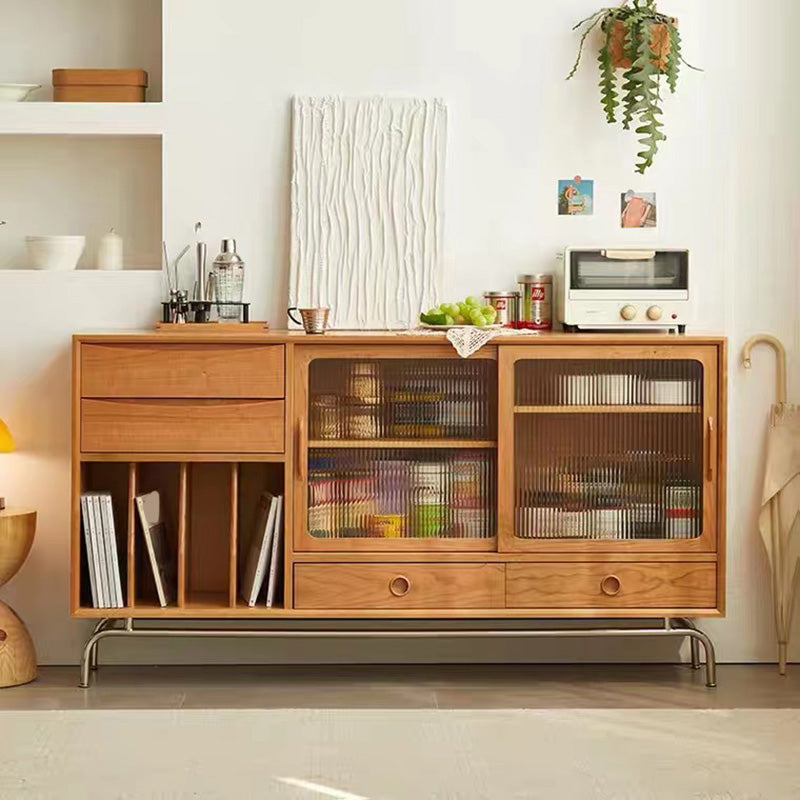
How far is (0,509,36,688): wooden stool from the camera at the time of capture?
12.0ft

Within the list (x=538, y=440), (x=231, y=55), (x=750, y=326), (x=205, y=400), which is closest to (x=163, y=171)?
(x=231, y=55)

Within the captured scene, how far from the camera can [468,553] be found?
361 centimetres

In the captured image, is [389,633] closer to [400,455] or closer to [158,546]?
[400,455]

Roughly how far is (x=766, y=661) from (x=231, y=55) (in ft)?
8.00

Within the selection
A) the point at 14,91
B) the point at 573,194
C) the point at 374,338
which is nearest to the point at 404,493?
the point at 374,338

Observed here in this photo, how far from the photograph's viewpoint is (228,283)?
3777 millimetres

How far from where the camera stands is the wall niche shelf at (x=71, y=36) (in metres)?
3.96

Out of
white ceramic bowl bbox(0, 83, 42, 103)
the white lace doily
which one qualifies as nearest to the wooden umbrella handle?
the white lace doily

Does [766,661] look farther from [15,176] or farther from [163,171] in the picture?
[15,176]

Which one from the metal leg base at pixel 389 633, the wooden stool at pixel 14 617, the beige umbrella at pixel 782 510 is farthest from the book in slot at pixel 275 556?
the beige umbrella at pixel 782 510

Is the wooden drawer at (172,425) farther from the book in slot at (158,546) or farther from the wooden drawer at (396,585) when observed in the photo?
the wooden drawer at (396,585)

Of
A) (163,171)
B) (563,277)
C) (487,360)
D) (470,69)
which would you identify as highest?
(470,69)

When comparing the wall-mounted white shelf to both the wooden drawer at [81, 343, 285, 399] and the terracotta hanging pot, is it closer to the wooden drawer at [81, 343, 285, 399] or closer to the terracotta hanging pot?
the wooden drawer at [81, 343, 285, 399]

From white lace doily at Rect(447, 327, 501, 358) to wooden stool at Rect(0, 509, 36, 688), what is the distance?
4.30 ft
